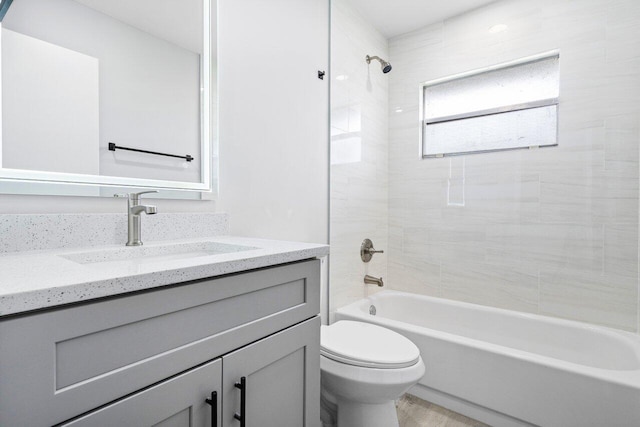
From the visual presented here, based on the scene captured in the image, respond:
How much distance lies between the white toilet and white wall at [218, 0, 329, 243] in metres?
0.65

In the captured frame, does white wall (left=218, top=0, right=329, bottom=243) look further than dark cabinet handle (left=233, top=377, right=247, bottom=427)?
Yes

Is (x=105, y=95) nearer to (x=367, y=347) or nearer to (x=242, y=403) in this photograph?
(x=242, y=403)

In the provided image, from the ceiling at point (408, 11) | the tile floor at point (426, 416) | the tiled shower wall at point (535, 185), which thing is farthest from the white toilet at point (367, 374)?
the ceiling at point (408, 11)

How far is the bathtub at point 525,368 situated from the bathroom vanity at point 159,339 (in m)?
0.96

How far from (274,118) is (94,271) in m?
1.21

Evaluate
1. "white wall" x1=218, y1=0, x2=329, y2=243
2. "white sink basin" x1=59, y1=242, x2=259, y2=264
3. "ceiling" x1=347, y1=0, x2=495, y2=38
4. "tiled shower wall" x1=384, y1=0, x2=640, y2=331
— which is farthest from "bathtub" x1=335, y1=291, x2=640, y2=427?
"ceiling" x1=347, y1=0, x2=495, y2=38

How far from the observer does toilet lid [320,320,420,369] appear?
1.29 m

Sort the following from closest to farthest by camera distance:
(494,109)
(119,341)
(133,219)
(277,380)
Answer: (119,341)
(277,380)
(133,219)
(494,109)

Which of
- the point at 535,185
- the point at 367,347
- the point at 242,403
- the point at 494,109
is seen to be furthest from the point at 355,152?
the point at 242,403

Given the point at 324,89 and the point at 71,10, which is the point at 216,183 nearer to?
the point at 71,10

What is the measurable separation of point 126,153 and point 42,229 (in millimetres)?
361

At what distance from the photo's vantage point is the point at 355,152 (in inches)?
89.4

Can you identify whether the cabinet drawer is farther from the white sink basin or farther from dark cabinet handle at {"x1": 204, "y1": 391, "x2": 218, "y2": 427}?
the white sink basin

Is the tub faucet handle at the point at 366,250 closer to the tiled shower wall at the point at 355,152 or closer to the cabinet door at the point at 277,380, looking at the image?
the tiled shower wall at the point at 355,152
